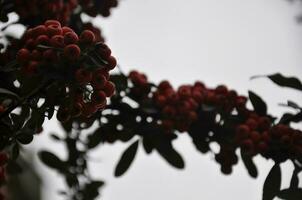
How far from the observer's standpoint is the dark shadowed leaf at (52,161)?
2.16 metres

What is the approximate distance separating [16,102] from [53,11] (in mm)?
788

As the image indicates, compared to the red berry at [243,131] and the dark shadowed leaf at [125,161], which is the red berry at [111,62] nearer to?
the red berry at [243,131]

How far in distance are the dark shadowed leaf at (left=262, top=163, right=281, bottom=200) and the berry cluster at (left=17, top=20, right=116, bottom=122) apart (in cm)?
61

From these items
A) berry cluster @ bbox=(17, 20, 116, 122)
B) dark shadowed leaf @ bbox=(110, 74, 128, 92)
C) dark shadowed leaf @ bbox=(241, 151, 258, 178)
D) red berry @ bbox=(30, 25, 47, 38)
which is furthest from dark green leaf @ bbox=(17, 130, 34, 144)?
dark shadowed leaf @ bbox=(241, 151, 258, 178)

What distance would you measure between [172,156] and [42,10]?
0.75 metres

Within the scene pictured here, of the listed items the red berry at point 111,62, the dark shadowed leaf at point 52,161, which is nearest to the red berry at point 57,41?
the red berry at point 111,62

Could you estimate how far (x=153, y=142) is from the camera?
1776 mm

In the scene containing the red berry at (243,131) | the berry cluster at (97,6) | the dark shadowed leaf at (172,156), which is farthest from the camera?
the berry cluster at (97,6)

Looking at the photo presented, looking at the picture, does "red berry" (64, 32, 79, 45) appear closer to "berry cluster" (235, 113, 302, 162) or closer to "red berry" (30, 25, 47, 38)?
"red berry" (30, 25, 47, 38)

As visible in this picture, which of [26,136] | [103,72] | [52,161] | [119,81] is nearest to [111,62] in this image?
[103,72]

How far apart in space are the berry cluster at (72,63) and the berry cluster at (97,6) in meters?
0.87

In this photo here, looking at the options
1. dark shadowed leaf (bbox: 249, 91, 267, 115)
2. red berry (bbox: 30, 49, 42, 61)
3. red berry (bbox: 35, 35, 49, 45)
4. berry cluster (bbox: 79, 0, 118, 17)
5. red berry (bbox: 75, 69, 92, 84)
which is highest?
berry cluster (bbox: 79, 0, 118, 17)

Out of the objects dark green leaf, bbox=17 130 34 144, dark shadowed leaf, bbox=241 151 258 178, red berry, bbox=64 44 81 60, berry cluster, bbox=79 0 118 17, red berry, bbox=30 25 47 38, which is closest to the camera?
red berry, bbox=64 44 81 60

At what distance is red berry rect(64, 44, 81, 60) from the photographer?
1.08 m
